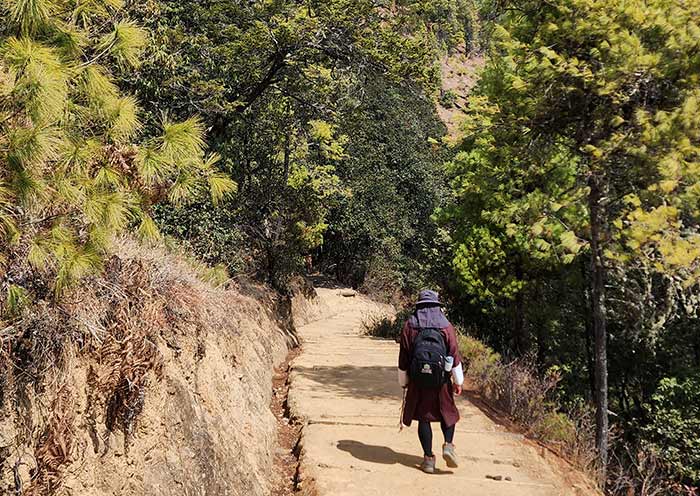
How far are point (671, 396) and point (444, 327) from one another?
9.13 meters

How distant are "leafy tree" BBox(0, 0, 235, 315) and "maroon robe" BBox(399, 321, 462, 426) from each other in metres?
3.03

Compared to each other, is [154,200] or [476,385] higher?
[154,200]

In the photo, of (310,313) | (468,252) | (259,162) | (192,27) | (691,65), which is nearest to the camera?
(691,65)

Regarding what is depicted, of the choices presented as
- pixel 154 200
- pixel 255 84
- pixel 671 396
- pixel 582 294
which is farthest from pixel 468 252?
pixel 154 200

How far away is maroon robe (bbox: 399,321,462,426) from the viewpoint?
5.52 meters

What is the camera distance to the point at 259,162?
1606 centimetres

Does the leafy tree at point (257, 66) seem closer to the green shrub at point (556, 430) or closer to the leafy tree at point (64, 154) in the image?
the leafy tree at point (64, 154)

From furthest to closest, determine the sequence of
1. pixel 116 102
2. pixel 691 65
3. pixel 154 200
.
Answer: pixel 691 65 < pixel 154 200 < pixel 116 102

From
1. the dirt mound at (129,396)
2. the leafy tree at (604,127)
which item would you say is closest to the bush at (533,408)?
the leafy tree at (604,127)

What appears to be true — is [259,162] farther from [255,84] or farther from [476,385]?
[476,385]

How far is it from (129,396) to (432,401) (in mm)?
3016

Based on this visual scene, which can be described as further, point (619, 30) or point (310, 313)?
point (310, 313)

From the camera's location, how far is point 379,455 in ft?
19.5

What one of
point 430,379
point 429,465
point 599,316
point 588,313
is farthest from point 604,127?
point 588,313
